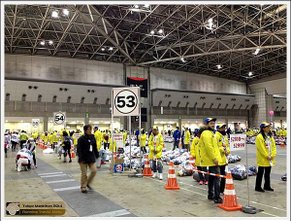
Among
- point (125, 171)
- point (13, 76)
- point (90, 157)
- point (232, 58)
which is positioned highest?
point (232, 58)

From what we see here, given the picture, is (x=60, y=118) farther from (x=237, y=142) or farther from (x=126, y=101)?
(x=237, y=142)

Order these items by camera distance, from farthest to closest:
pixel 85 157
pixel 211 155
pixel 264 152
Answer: pixel 85 157
pixel 264 152
pixel 211 155

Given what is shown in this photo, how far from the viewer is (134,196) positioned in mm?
7246

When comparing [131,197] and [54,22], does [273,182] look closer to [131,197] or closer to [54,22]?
[131,197]

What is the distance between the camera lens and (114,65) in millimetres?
42281

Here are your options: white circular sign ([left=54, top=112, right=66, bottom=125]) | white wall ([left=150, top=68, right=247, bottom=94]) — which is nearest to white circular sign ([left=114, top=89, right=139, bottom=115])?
white circular sign ([left=54, top=112, right=66, bottom=125])

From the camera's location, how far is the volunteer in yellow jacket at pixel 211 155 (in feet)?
21.2

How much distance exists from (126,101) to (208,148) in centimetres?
449

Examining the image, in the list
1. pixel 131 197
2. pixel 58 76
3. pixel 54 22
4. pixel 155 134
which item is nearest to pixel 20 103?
pixel 58 76

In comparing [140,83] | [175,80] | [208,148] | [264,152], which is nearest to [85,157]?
[208,148]

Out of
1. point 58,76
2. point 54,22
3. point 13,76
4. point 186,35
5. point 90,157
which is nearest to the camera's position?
point 90,157

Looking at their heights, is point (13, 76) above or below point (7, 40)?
below

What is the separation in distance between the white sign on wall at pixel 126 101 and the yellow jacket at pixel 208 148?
380 centimetres

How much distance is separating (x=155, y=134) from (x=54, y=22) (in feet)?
79.7
